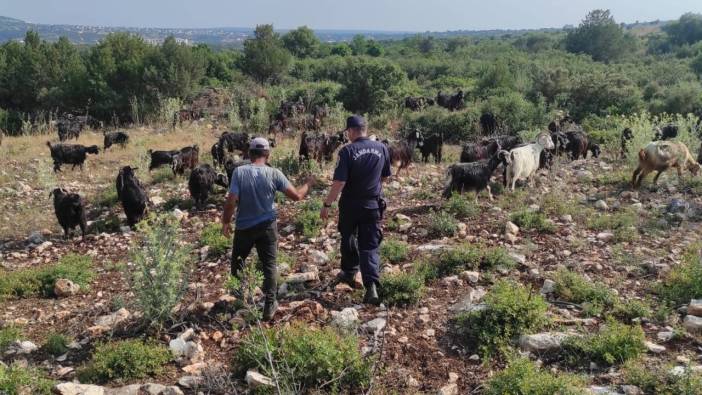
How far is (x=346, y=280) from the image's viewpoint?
5.91 m

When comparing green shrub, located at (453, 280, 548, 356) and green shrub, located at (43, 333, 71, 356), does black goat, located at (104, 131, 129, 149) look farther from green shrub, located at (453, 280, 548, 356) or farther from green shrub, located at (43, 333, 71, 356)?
green shrub, located at (453, 280, 548, 356)

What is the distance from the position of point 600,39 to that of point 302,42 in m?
31.3

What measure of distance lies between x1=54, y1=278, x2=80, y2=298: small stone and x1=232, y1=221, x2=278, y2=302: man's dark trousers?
2.35 metres

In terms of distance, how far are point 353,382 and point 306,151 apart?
7597 millimetres

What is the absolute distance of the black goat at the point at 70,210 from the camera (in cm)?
804

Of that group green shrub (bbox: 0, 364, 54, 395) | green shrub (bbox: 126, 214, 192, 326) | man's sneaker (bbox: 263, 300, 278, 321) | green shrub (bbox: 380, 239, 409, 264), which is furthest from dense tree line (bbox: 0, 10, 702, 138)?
green shrub (bbox: 0, 364, 54, 395)

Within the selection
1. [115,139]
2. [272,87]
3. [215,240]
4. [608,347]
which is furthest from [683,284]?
[272,87]

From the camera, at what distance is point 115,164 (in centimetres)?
1303

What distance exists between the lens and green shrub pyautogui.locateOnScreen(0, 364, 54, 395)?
3.85 metres

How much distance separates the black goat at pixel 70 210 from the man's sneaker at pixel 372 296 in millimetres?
4877

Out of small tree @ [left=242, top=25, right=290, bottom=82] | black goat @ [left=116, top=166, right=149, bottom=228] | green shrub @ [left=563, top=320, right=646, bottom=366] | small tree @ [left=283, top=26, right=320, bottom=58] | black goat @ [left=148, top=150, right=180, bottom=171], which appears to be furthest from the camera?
small tree @ [left=283, top=26, right=320, bottom=58]

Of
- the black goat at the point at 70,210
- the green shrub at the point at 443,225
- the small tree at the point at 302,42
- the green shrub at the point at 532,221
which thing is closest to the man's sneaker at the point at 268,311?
the green shrub at the point at 443,225

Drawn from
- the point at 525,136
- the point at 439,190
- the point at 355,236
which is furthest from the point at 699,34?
the point at 355,236

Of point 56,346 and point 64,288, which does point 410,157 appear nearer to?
point 64,288
